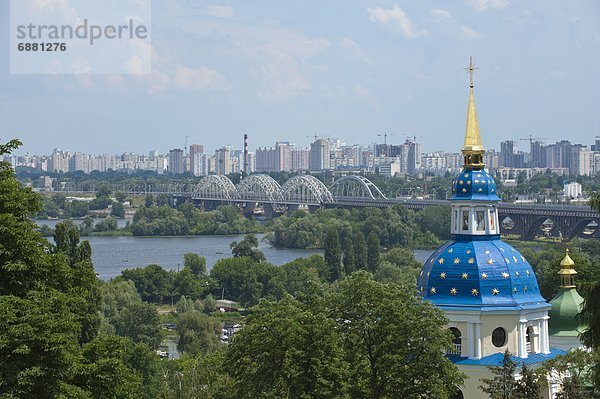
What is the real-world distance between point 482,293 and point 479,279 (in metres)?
0.22

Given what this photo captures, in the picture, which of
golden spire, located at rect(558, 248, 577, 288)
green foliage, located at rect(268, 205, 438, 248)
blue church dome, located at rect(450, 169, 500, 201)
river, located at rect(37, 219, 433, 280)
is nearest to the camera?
blue church dome, located at rect(450, 169, 500, 201)

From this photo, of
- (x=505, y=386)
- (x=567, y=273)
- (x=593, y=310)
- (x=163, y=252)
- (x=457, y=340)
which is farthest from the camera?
(x=163, y=252)

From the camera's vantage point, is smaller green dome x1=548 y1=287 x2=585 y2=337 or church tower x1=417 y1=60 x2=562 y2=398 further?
smaller green dome x1=548 y1=287 x2=585 y2=337

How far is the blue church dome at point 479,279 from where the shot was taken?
19.9 m

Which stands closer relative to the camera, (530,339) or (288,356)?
(288,356)

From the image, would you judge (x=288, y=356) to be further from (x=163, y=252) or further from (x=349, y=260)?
(x=163, y=252)

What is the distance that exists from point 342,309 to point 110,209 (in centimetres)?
10899

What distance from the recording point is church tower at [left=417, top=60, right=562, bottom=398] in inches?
774

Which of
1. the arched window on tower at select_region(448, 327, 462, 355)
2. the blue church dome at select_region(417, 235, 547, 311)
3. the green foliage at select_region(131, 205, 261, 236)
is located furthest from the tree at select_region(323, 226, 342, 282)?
the green foliage at select_region(131, 205, 261, 236)

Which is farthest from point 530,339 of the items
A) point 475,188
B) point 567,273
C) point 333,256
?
point 333,256

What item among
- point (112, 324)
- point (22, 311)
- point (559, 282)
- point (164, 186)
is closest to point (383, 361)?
point (22, 311)

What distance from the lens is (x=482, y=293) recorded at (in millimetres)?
19859

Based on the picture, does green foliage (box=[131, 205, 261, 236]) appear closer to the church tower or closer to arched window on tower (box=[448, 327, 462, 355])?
the church tower

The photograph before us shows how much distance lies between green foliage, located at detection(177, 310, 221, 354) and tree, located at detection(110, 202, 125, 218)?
8518 cm
